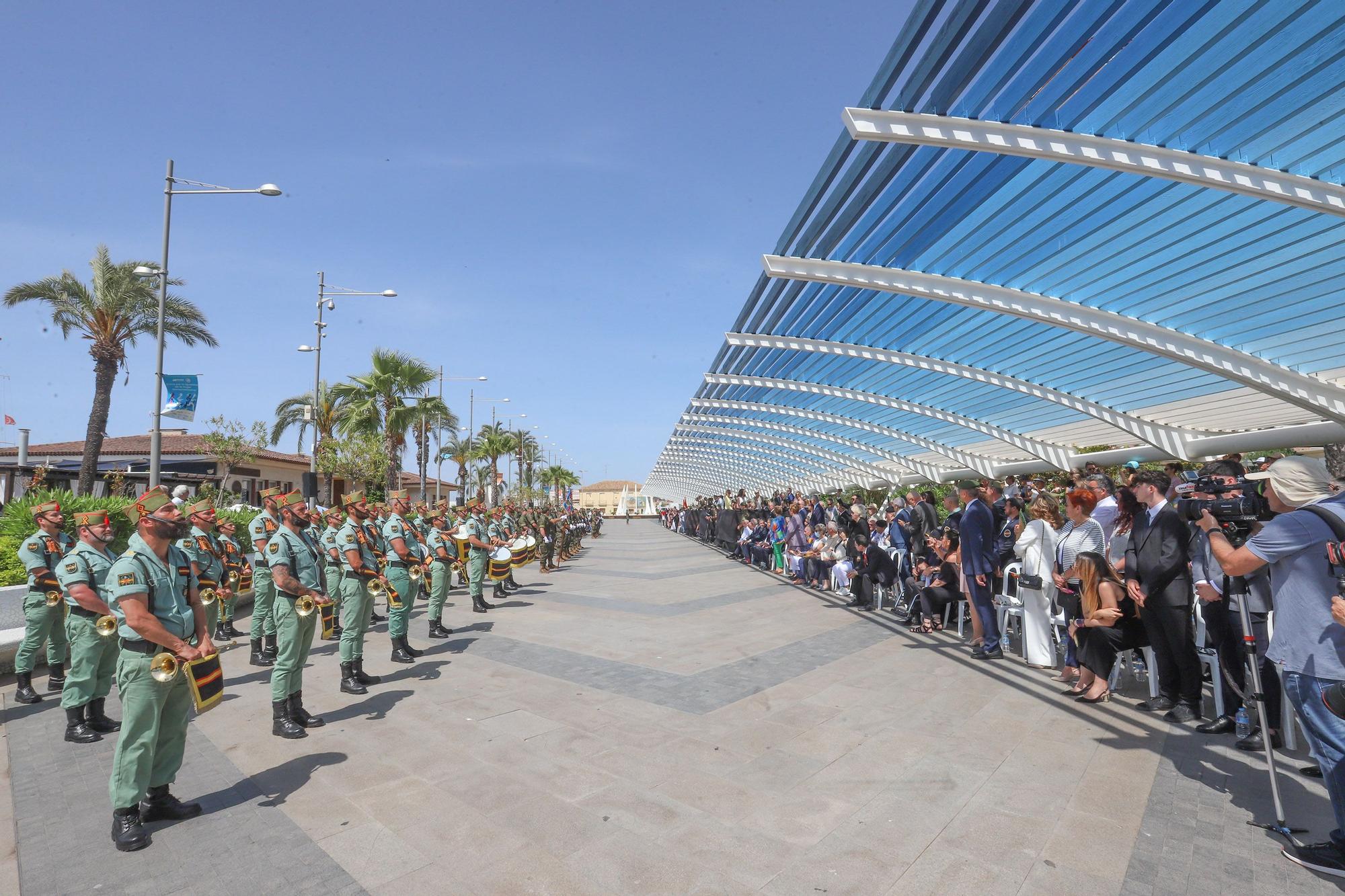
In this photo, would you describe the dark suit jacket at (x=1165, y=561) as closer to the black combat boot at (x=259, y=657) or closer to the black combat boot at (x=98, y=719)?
the black combat boot at (x=98, y=719)

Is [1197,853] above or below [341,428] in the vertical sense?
below

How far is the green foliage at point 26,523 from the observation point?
8.80 metres

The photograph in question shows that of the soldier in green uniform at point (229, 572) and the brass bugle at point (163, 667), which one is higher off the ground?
the brass bugle at point (163, 667)

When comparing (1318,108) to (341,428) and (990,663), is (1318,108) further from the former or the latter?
(341,428)

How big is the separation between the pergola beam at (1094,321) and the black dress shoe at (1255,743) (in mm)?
8823

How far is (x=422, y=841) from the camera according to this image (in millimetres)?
3629

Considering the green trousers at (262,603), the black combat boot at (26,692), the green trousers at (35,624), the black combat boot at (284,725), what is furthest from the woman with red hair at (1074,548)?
the black combat boot at (26,692)

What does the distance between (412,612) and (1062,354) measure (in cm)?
1464

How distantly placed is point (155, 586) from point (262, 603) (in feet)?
16.8

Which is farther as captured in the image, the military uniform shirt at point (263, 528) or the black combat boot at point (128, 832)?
the military uniform shirt at point (263, 528)

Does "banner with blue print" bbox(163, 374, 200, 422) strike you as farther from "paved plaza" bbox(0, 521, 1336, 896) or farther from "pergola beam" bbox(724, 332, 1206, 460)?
"pergola beam" bbox(724, 332, 1206, 460)

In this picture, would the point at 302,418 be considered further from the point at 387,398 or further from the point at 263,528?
the point at 263,528

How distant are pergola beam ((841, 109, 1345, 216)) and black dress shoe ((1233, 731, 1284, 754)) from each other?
591 cm

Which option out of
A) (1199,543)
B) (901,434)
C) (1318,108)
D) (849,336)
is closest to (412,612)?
A: (1199,543)
